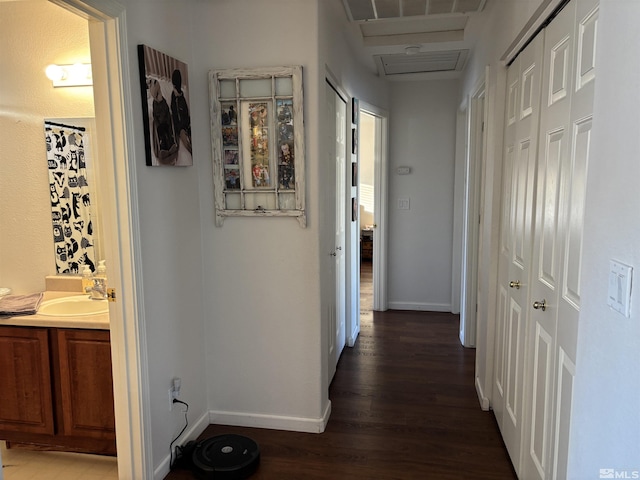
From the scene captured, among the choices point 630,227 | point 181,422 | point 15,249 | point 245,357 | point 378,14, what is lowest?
point 181,422

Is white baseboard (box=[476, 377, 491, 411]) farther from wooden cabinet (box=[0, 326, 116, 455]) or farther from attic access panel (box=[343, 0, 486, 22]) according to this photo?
attic access panel (box=[343, 0, 486, 22])

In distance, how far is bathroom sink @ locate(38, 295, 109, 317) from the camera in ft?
7.89

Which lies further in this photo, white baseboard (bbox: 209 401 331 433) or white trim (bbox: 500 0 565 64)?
white baseboard (bbox: 209 401 331 433)

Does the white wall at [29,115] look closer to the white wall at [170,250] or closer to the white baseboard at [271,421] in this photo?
the white wall at [170,250]

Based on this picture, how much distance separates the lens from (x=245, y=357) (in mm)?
2639

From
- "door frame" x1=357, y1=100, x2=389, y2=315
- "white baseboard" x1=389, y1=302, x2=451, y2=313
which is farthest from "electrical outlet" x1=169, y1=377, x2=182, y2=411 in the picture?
"white baseboard" x1=389, y1=302, x2=451, y2=313

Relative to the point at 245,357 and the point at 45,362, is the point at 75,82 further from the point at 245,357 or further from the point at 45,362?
the point at 245,357

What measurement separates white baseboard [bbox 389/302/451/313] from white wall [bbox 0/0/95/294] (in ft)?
11.1

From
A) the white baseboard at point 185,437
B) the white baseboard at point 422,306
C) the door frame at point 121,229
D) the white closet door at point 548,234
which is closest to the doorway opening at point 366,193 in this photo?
the white baseboard at point 422,306

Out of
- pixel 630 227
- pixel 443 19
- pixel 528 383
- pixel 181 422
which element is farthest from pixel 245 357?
pixel 443 19

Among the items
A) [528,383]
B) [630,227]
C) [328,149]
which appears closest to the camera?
[630,227]

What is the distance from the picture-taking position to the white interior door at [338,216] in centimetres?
302

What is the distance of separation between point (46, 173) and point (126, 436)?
1538mm

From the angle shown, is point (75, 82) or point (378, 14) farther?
point (378, 14)
